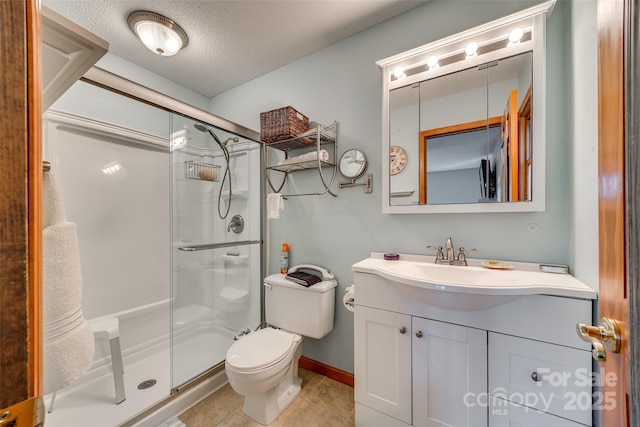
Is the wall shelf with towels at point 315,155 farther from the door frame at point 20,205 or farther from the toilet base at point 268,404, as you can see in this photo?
the door frame at point 20,205

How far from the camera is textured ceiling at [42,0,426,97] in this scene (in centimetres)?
153

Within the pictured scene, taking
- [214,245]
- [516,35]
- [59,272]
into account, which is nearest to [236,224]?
[214,245]

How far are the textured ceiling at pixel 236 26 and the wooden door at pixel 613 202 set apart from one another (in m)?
1.34

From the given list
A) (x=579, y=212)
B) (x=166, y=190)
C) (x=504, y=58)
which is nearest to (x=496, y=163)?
(x=579, y=212)

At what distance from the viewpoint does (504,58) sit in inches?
51.6

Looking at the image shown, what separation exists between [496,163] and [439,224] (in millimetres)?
429

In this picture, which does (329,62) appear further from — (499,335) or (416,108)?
(499,335)

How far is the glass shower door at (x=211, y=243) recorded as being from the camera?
178cm

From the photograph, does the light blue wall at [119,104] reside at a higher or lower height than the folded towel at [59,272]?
higher

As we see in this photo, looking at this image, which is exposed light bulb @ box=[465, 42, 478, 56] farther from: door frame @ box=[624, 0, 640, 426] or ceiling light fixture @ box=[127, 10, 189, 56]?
ceiling light fixture @ box=[127, 10, 189, 56]

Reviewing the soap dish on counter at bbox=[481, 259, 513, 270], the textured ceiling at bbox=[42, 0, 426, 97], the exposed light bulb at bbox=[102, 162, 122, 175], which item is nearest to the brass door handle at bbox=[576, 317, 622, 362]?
the soap dish on counter at bbox=[481, 259, 513, 270]

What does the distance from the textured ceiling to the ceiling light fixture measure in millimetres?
39

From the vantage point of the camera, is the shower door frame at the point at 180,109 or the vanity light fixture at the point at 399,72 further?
the vanity light fixture at the point at 399,72

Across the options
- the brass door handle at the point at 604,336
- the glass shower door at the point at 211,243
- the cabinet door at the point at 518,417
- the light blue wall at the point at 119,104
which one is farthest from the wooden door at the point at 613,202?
the light blue wall at the point at 119,104
